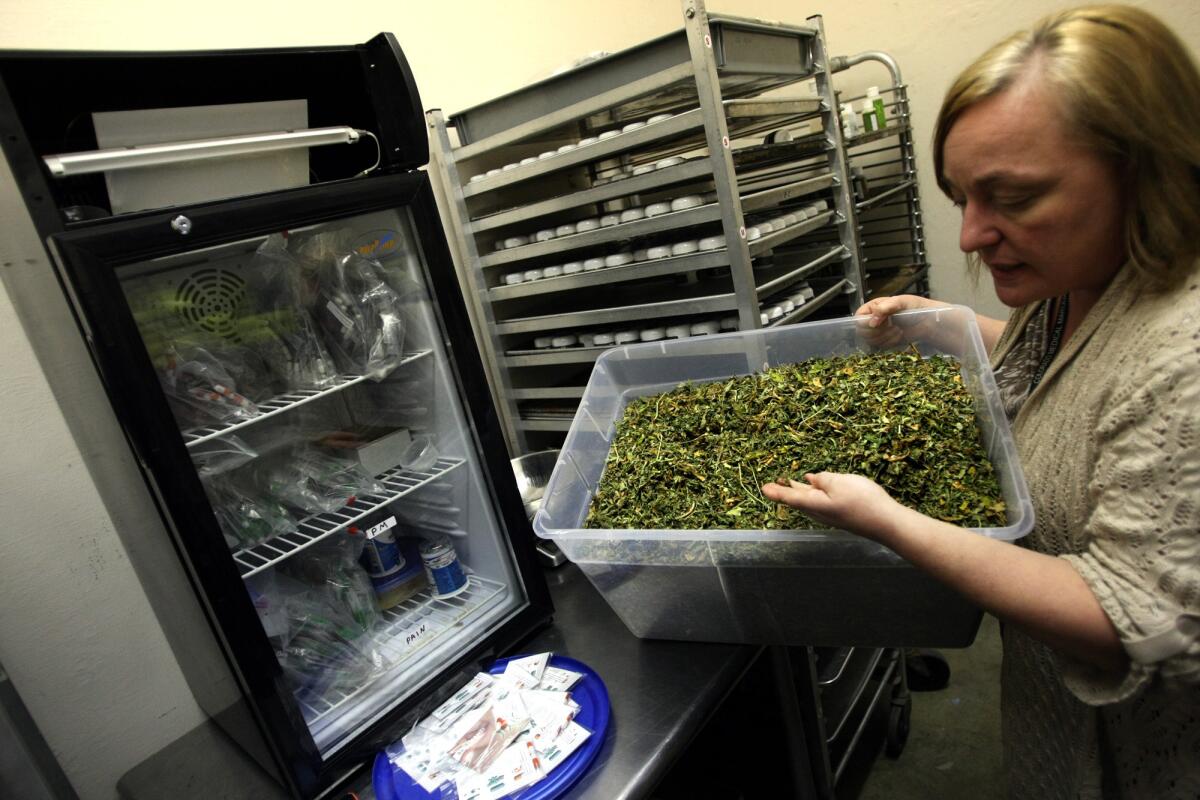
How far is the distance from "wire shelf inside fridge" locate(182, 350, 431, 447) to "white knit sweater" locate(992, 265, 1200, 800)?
114cm

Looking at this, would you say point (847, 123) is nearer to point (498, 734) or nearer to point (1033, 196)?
point (1033, 196)

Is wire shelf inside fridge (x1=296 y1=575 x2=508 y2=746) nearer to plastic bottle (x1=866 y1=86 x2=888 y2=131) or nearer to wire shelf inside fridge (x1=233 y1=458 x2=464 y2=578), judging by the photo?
wire shelf inside fridge (x1=233 y1=458 x2=464 y2=578)

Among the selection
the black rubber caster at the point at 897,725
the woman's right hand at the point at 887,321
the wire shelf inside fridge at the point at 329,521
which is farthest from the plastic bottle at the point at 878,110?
the wire shelf inside fridge at the point at 329,521

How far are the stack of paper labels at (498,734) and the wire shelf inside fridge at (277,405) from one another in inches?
25.2

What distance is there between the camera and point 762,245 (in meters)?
1.72

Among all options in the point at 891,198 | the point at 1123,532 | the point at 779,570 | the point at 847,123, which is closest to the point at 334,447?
the point at 779,570

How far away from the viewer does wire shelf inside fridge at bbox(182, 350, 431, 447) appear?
1.09 m

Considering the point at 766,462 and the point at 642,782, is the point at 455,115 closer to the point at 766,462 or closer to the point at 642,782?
the point at 766,462

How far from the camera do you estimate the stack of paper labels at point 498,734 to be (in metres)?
1.06

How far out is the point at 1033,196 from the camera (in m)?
0.83

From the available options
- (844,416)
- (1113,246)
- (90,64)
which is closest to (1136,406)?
(1113,246)

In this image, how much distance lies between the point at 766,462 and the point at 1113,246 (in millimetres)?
576

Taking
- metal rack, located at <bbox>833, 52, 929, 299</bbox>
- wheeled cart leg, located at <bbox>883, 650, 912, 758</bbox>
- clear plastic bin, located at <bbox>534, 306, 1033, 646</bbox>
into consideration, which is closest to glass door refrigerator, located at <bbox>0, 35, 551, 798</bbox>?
clear plastic bin, located at <bbox>534, 306, 1033, 646</bbox>

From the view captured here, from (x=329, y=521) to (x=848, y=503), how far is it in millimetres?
971
